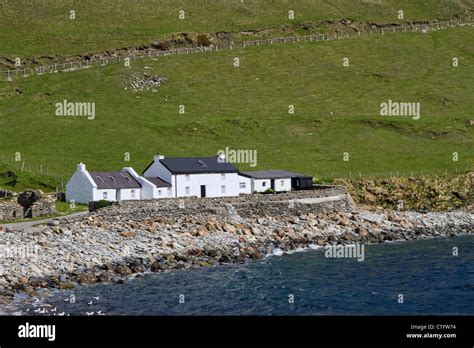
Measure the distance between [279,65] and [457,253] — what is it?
85.9 m

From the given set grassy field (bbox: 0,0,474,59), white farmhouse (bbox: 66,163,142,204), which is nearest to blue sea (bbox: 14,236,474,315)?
white farmhouse (bbox: 66,163,142,204)

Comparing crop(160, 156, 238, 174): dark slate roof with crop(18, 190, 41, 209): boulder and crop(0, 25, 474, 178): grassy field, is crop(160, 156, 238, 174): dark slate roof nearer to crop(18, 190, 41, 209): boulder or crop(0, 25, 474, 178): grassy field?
crop(0, 25, 474, 178): grassy field

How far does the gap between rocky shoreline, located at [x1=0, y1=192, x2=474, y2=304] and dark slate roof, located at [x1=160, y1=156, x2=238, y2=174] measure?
28.1ft

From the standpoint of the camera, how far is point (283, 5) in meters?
186

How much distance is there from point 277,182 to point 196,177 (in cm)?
1018

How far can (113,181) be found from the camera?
84.4 meters

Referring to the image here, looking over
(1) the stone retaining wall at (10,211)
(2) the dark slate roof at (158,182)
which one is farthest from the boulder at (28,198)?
(2) the dark slate roof at (158,182)

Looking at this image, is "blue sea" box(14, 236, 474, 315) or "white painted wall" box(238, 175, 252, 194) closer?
"blue sea" box(14, 236, 474, 315)

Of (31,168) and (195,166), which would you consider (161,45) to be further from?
(195,166)

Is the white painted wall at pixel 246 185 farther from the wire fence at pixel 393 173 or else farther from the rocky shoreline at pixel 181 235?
the wire fence at pixel 393 173

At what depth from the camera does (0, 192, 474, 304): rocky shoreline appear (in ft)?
182

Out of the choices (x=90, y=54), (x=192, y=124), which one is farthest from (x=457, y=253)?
(x=90, y=54)

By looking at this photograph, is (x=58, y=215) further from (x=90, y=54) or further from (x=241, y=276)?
(x=90, y=54)

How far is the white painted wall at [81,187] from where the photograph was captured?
272 feet
